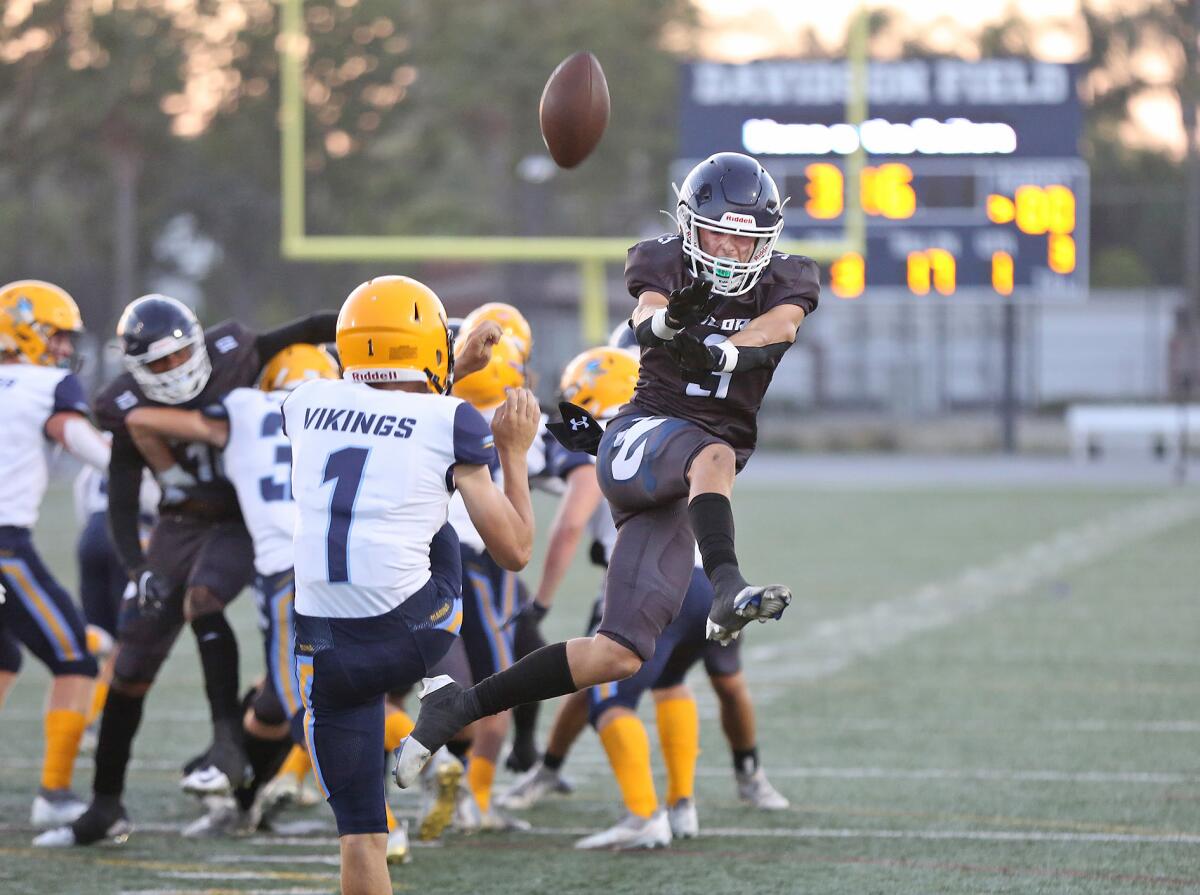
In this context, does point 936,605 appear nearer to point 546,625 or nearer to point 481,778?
point 546,625

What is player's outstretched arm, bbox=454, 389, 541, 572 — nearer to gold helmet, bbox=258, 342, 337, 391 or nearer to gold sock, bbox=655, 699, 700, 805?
gold sock, bbox=655, 699, 700, 805

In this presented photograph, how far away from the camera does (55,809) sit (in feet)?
19.3

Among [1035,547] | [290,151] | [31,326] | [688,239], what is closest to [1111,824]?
[688,239]

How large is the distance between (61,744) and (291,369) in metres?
1.43

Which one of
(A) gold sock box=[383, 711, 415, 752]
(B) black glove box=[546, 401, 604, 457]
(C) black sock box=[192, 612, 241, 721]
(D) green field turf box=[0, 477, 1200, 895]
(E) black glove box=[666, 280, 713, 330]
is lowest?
(D) green field turf box=[0, 477, 1200, 895]

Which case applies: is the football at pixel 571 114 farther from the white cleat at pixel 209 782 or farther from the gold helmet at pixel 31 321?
the white cleat at pixel 209 782

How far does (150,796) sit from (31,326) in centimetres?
168

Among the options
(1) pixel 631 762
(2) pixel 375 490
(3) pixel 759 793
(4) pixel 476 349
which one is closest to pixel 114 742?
(1) pixel 631 762

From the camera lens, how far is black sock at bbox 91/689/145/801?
Result: 5602 mm

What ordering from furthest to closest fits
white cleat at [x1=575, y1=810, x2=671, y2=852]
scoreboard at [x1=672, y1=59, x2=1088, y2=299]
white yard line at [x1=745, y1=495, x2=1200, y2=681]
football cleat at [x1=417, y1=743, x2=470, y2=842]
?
scoreboard at [x1=672, y1=59, x2=1088, y2=299] → white yard line at [x1=745, y1=495, x2=1200, y2=681] → white cleat at [x1=575, y1=810, x2=671, y2=852] → football cleat at [x1=417, y1=743, x2=470, y2=842]

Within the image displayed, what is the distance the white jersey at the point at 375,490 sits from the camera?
13.5ft

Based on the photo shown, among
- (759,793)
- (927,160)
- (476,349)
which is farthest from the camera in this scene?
(927,160)

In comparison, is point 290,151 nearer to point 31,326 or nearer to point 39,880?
point 31,326

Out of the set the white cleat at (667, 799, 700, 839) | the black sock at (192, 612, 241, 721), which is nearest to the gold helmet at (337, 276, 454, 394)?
the black sock at (192, 612, 241, 721)
